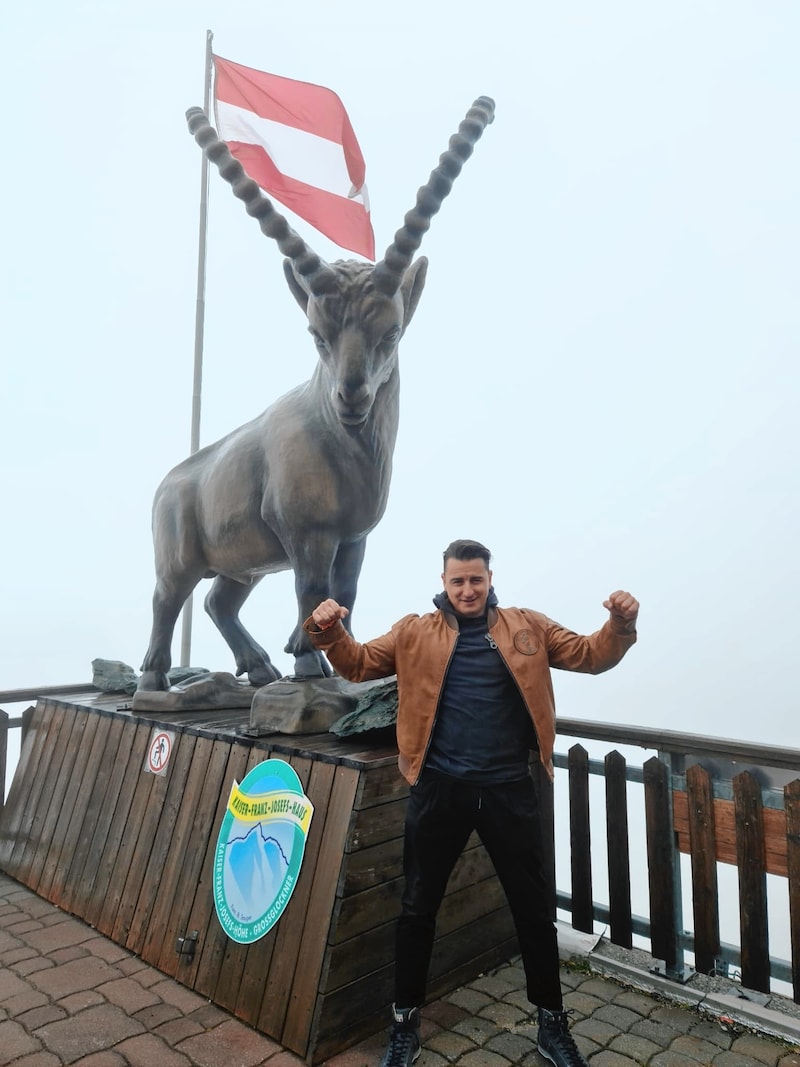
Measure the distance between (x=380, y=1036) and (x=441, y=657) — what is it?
1.20 meters

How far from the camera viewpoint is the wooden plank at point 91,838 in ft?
9.84

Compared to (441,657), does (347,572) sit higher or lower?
higher

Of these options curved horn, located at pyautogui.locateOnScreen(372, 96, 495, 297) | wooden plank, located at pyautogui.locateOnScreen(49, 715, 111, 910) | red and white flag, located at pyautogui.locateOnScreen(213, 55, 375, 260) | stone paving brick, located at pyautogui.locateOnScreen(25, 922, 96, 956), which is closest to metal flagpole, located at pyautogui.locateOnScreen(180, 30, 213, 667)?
red and white flag, located at pyautogui.locateOnScreen(213, 55, 375, 260)

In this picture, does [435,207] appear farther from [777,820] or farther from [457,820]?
[777,820]

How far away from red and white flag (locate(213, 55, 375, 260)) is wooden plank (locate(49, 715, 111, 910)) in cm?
378

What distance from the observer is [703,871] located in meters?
2.52

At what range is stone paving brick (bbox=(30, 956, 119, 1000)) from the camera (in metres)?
2.40

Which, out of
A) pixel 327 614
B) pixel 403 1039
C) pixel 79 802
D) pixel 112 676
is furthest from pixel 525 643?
pixel 112 676

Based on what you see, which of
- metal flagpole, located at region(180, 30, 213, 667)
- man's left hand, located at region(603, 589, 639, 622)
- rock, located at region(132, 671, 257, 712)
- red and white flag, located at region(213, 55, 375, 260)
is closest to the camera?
man's left hand, located at region(603, 589, 639, 622)

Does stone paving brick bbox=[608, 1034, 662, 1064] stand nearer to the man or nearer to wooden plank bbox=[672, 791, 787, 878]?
the man

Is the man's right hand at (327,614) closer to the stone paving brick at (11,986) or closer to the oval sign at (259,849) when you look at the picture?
the oval sign at (259,849)

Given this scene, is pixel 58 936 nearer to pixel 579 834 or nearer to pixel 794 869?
pixel 579 834

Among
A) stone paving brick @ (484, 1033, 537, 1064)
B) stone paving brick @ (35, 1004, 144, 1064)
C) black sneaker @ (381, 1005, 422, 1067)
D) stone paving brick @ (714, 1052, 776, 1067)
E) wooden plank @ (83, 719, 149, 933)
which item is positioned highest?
wooden plank @ (83, 719, 149, 933)

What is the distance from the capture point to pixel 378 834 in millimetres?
2207
